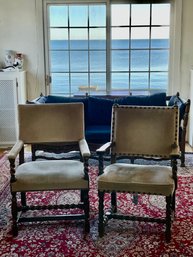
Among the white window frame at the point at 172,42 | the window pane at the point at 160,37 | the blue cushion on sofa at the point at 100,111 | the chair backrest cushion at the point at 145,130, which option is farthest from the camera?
the window pane at the point at 160,37

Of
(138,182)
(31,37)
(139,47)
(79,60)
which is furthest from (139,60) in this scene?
(138,182)

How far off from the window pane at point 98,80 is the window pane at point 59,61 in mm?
419

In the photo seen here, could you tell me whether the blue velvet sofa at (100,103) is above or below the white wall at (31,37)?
below

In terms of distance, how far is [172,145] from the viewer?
10.0 ft

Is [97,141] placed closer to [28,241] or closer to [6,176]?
[6,176]

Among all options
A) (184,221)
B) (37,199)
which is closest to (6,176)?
(37,199)

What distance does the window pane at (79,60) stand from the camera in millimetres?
5629

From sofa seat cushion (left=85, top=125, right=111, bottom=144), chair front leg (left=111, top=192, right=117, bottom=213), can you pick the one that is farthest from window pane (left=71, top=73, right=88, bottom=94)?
chair front leg (left=111, top=192, right=117, bottom=213)

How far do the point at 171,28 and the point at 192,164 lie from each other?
2.14 meters

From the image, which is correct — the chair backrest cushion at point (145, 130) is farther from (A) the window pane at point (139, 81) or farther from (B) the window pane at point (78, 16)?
(B) the window pane at point (78, 16)

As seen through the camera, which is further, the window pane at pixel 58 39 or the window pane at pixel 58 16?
the window pane at pixel 58 39

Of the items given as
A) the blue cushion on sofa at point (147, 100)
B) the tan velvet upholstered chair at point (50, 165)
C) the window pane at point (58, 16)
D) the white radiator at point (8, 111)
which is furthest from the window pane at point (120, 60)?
the tan velvet upholstered chair at point (50, 165)

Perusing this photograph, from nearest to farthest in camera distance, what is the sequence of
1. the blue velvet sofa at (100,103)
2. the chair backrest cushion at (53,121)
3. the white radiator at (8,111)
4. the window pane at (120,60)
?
the chair backrest cushion at (53,121)
the blue velvet sofa at (100,103)
the white radiator at (8,111)
the window pane at (120,60)

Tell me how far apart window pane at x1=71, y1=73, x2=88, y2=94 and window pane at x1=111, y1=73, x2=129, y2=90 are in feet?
1.37
